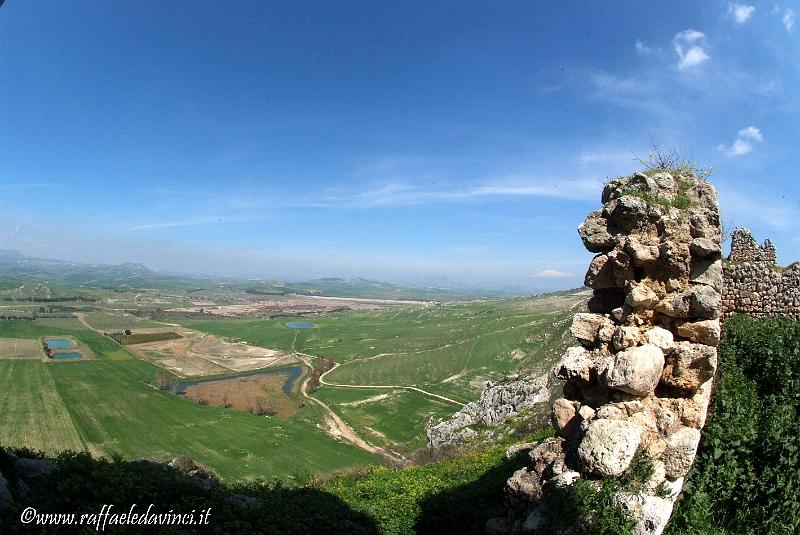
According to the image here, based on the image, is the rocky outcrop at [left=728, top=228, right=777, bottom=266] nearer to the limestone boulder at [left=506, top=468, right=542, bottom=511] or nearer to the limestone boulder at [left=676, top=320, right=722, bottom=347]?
the limestone boulder at [left=676, top=320, right=722, bottom=347]

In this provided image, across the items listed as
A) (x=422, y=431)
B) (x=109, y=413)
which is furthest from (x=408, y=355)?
(x=109, y=413)

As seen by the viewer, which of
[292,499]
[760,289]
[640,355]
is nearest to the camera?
[640,355]

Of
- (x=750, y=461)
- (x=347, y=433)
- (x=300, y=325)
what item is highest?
(x=750, y=461)

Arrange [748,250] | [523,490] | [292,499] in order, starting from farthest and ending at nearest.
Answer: [748,250]
[292,499]
[523,490]

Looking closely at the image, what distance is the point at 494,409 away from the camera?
34875 mm

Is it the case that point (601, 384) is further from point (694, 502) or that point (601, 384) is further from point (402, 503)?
point (402, 503)

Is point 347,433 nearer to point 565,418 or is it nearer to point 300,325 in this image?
point 565,418

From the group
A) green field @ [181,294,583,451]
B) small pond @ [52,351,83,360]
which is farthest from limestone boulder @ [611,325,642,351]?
small pond @ [52,351,83,360]

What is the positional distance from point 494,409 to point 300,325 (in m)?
142

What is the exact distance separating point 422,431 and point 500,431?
3237cm

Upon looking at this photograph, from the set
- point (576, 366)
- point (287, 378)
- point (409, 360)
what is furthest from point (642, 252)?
point (409, 360)

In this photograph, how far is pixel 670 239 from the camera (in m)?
7.93

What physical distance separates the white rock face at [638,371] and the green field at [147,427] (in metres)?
41.4

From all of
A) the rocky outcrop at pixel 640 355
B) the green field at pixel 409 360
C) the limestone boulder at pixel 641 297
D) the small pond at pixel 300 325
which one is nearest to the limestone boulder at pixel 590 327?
the rocky outcrop at pixel 640 355
